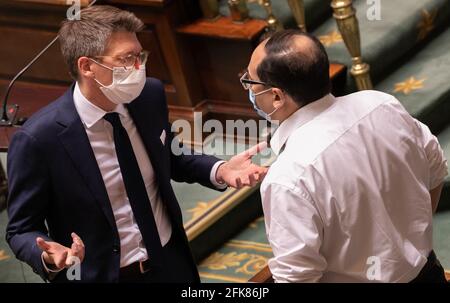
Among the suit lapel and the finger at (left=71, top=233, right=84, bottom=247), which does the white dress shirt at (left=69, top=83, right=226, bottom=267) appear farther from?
the finger at (left=71, top=233, right=84, bottom=247)

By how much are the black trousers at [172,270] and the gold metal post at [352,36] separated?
1.66 m

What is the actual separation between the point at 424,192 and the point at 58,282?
3.57 feet

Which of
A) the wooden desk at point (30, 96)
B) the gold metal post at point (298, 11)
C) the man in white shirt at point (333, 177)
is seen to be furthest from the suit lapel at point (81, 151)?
the gold metal post at point (298, 11)

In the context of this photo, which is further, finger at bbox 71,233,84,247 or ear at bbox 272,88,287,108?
finger at bbox 71,233,84,247

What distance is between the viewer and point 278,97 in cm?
246

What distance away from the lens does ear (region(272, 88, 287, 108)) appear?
2436 millimetres

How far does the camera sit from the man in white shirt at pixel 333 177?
235cm

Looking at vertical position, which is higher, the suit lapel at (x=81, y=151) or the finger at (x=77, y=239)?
the suit lapel at (x=81, y=151)

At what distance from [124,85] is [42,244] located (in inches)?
19.6

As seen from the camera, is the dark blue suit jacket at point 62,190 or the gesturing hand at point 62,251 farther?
the dark blue suit jacket at point 62,190

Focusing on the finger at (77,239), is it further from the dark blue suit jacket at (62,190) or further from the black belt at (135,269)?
the black belt at (135,269)

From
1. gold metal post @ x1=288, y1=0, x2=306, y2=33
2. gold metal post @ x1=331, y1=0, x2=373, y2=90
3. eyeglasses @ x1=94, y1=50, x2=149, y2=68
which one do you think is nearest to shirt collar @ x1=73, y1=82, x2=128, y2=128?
eyeglasses @ x1=94, y1=50, x2=149, y2=68

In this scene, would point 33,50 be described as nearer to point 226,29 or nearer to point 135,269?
point 226,29

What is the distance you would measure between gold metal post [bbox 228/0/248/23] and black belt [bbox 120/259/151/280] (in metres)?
2.04
